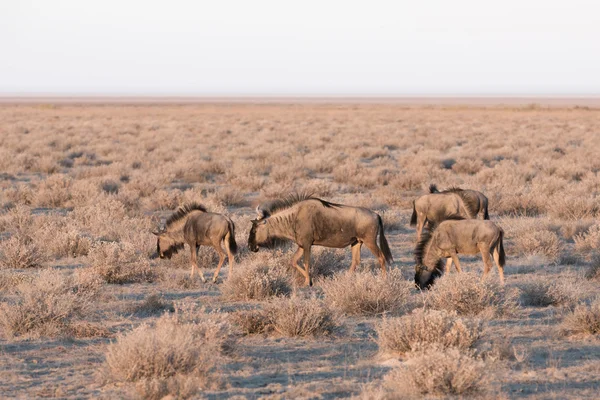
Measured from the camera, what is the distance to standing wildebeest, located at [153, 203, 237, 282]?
9.92 m

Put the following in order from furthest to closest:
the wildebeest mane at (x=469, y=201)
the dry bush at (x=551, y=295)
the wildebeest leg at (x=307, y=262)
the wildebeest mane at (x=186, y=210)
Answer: the wildebeest mane at (x=469, y=201), the wildebeest mane at (x=186, y=210), the wildebeest leg at (x=307, y=262), the dry bush at (x=551, y=295)

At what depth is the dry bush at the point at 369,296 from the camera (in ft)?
27.3

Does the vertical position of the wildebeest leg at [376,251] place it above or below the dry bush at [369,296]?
above

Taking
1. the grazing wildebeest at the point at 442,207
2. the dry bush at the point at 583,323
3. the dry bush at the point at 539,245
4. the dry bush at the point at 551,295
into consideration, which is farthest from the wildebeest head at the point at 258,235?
the dry bush at the point at 539,245

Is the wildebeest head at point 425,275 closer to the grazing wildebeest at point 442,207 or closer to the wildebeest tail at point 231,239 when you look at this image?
the grazing wildebeest at point 442,207

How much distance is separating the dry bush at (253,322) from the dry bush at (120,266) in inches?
111

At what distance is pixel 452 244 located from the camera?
29.3ft

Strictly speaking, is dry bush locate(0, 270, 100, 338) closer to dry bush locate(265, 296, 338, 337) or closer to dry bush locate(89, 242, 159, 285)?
dry bush locate(89, 242, 159, 285)

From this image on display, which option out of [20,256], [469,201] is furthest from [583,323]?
[20,256]

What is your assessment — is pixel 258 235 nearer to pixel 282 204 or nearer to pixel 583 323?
pixel 282 204

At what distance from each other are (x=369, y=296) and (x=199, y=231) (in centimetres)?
281

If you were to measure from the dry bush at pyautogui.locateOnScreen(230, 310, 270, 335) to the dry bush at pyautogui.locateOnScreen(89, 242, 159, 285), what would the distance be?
2827 mm

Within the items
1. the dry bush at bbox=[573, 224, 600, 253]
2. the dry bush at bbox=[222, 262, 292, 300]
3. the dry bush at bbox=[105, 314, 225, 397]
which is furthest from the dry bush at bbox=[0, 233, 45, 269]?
the dry bush at bbox=[573, 224, 600, 253]

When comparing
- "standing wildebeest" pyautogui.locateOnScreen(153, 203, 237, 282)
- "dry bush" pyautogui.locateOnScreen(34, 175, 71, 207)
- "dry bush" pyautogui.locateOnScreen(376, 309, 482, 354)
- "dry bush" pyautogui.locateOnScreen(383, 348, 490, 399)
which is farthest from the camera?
"dry bush" pyautogui.locateOnScreen(34, 175, 71, 207)
